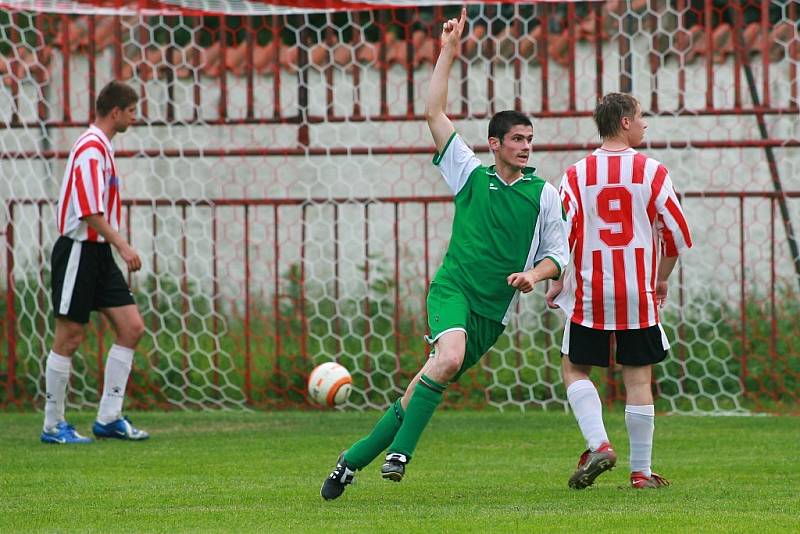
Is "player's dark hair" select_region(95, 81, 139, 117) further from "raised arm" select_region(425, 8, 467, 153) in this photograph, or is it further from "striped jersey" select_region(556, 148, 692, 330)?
"striped jersey" select_region(556, 148, 692, 330)

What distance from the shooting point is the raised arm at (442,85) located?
17.4 feet

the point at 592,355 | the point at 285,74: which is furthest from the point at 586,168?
the point at 285,74

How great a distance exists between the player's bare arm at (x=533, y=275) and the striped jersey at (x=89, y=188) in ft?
9.54

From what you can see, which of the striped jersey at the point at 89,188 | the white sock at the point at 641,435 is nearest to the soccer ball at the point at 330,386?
the striped jersey at the point at 89,188

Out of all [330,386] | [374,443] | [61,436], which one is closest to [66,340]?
[61,436]

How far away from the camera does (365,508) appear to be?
16.3 feet

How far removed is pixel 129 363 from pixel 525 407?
2.96 m

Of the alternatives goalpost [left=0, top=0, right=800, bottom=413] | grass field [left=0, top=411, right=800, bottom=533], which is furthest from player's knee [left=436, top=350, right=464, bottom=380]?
goalpost [left=0, top=0, right=800, bottom=413]

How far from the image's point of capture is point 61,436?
302 inches

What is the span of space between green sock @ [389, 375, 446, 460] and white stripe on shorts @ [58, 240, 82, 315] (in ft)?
9.81

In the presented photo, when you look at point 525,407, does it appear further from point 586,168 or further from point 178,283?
point 586,168

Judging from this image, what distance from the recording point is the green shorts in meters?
5.27

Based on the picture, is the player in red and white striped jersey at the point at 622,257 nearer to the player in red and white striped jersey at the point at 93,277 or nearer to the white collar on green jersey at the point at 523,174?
the white collar on green jersey at the point at 523,174

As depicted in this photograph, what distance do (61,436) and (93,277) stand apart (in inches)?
33.6
